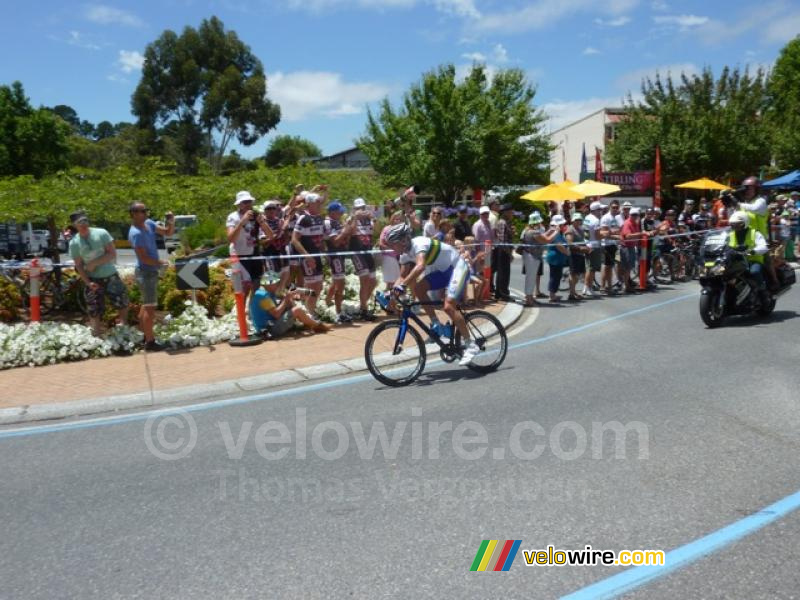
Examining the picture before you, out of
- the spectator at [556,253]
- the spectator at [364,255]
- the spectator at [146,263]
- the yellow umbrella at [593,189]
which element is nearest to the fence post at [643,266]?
the spectator at [556,253]

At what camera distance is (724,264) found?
1005cm

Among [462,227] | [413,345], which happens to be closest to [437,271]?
[413,345]

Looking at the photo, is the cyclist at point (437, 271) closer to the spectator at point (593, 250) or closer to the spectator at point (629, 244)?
the spectator at point (593, 250)

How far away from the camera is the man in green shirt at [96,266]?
9.44m

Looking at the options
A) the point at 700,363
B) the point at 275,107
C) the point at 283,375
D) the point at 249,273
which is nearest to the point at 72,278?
the point at 249,273

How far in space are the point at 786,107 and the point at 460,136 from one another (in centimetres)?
2700

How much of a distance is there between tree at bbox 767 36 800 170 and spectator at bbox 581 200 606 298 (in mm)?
27760

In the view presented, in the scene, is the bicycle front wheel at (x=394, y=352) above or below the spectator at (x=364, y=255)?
below

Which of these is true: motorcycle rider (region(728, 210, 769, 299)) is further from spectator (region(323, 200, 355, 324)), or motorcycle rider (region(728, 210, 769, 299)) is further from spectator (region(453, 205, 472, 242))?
spectator (region(323, 200, 355, 324))

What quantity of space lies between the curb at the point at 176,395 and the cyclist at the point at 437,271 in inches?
50.3

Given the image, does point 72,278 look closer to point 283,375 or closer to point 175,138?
point 283,375

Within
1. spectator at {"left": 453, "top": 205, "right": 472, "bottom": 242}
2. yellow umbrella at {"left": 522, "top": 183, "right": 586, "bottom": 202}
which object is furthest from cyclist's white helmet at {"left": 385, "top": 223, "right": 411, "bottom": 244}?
yellow umbrella at {"left": 522, "top": 183, "right": 586, "bottom": 202}

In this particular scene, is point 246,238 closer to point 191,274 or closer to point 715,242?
point 191,274

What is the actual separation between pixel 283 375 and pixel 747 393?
15.9 feet
